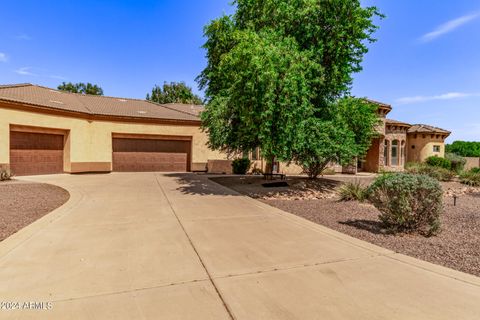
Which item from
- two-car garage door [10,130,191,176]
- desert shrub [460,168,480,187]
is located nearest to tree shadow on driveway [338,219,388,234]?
desert shrub [460,168,480,187]

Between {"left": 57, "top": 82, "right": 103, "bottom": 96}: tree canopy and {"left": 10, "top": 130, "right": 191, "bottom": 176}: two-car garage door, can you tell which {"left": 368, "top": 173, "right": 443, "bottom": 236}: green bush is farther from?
{"left": 57, "top": 82, "right": 103, "bottom": 96}: tree canopy

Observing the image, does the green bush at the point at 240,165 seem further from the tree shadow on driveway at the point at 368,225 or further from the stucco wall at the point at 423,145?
the stucco wall at the point at 423,145

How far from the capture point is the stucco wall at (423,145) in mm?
30297

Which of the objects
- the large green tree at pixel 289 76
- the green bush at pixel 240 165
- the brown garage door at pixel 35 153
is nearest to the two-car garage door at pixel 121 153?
the brown garage door at pixel 35 153

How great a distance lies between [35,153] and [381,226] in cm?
2099

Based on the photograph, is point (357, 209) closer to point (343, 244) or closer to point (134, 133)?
point (343, 244)

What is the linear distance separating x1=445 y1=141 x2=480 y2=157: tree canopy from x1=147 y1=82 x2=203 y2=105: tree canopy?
4422cm

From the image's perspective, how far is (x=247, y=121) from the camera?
1170 centimetres

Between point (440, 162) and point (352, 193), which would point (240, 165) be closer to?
point (352, 193)

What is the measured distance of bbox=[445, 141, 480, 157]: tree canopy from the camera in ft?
137

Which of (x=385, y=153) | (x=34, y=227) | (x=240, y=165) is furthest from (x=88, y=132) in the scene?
(x=385, y=153)

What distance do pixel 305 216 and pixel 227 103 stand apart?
24.7 feet

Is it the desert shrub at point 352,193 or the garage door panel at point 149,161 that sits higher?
the garage door panel at point 149,161

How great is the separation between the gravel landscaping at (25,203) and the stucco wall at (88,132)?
5732 mm
